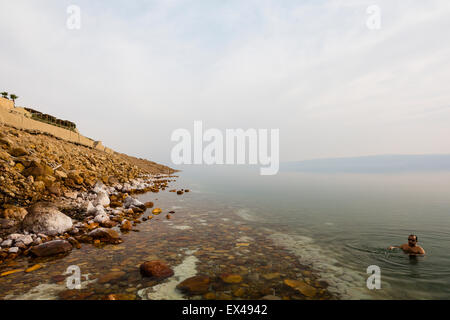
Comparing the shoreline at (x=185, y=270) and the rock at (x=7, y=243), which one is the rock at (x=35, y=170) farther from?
the shoreline at (x=185, y=270)

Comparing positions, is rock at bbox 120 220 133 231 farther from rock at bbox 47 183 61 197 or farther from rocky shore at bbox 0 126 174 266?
rock at bbox 47 183 61 197

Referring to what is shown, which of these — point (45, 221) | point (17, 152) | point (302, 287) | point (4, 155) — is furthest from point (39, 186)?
point (302, 287)

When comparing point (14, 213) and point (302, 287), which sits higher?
point (14, 213)

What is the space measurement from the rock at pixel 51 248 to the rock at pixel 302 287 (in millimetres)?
8664

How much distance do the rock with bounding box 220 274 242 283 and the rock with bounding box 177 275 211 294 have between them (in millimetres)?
512

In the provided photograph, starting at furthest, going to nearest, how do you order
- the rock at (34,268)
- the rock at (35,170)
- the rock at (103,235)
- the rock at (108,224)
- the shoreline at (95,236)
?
→ the rock at (35,170) < the rock at (108,224) < the rock at (103,235) < the rock at (34,268) < the shoreline at (95,236)

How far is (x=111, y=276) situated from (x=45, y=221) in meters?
5.56

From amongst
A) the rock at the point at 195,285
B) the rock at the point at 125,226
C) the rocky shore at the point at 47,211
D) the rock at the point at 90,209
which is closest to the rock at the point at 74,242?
the rocky shore at the point at 47,211

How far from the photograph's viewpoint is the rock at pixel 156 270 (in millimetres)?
6742

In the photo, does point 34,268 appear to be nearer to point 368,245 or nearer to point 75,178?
point 75,178

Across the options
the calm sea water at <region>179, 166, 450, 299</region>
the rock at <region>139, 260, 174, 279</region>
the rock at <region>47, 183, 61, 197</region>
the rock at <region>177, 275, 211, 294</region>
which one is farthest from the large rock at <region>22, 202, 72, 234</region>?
the calm sea water at <region>179, 166, 450, 299</region>

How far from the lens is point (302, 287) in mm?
6277

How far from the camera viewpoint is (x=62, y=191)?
14773 mm
